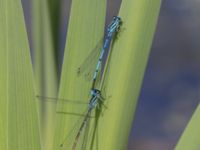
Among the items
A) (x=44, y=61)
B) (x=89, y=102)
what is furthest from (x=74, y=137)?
(x=44, y=61)

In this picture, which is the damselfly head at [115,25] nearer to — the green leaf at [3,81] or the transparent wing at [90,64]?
the transparent wing at [90,64]

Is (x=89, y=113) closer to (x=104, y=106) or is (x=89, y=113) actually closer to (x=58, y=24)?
(x=104, y=106)

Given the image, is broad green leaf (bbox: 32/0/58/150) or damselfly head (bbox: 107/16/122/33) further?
broad green leaf (bbox: 32/0/58/150)

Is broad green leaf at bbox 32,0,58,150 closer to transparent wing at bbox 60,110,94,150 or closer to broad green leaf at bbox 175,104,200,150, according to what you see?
transparent wing at bbox 60,110,94,150

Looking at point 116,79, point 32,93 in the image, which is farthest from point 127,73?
point 32,93

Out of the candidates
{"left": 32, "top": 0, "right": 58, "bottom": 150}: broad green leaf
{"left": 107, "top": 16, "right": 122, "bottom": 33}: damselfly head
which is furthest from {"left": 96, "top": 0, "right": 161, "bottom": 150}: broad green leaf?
{"left": 32, "top": 0, "right": 58, "bottom": 150}: broad green leaf

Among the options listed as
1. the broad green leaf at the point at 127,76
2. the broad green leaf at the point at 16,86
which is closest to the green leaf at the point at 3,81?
the broad green leaf at the point at 16,86
